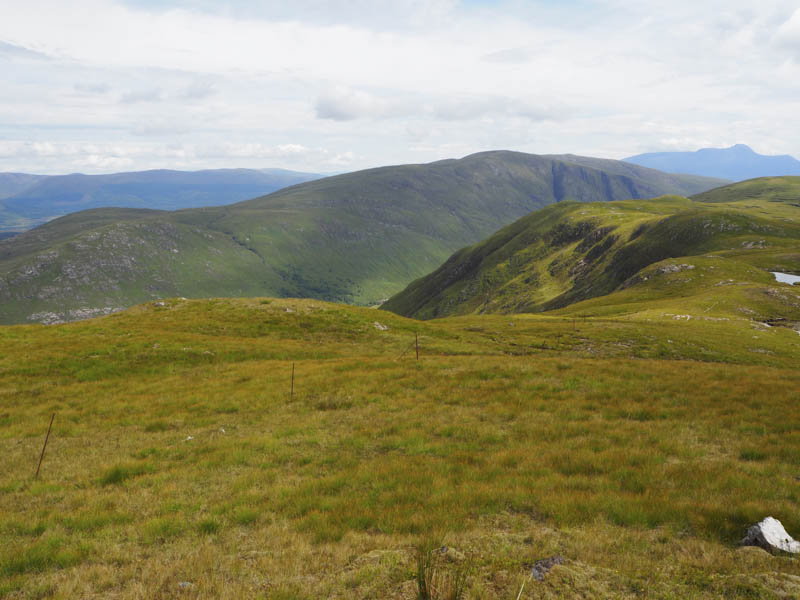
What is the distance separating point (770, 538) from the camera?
26.0 ft

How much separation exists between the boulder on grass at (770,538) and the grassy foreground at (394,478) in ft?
1.47

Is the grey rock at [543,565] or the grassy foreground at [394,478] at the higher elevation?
the grey rock at [543,565]

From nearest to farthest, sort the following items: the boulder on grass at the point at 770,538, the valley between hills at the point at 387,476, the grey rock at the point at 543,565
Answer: the grey rock at the point at 543,565, the valley between hills at the point at 387,476, the boulder on grass at the point at 770,538

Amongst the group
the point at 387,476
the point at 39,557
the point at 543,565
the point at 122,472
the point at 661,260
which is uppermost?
the point at 661,260

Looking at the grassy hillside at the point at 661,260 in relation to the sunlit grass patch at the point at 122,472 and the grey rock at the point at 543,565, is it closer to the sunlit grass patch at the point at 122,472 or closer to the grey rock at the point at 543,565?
the grey rock at the point at 543,565

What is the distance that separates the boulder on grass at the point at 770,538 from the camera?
25.5 feet

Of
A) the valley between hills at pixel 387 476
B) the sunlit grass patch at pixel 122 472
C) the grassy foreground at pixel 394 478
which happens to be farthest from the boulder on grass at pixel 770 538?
the sunlit grass patch at pixel 122 472

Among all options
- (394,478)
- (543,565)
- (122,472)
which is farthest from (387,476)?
(122,472)

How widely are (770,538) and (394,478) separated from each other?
28.3 feet

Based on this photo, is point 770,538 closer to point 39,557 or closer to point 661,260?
point 39,557

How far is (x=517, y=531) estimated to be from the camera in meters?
9.13

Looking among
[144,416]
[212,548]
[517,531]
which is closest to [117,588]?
[212,548]

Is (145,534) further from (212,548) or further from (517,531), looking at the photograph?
(517,531)

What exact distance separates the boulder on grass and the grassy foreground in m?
0.45
